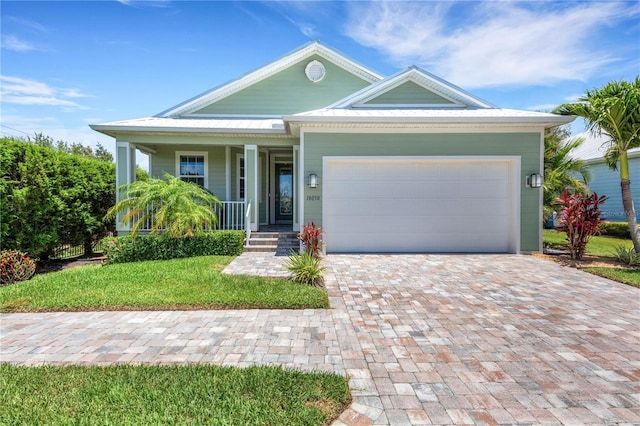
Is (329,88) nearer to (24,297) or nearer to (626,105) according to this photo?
(626,105)

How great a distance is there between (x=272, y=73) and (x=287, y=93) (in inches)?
36.2

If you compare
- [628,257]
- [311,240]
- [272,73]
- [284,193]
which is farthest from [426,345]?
[272,73]

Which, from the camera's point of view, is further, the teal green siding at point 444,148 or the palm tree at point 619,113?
the teal green siding at point 444,148

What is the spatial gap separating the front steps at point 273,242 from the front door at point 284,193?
2.96 metres

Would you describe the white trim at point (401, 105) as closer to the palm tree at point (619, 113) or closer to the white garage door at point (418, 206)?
the white garage door at point (418, 206)

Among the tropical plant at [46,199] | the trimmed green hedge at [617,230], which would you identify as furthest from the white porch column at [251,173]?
the trimmed green hedge at [617,230]

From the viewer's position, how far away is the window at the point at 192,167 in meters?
11.3

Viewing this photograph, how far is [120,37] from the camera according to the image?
8836 mm

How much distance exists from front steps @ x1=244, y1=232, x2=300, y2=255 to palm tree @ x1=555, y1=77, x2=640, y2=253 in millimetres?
8232

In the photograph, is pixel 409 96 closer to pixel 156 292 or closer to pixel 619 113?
pixel 619 113

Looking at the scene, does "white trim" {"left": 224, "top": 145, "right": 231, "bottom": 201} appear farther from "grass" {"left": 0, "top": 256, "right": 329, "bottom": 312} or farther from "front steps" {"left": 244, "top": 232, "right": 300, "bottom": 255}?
"grass" {"left": 0, "top": 256, "right": 329, "bottom": 312}

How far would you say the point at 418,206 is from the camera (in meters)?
8.82

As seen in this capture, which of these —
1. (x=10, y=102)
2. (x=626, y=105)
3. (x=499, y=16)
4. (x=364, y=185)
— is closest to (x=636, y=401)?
(x=364, y=185)

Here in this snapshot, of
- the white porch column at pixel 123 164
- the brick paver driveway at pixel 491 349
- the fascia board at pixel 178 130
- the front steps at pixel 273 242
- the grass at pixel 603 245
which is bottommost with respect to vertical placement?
the brick paver driveway at pixel 491 349
